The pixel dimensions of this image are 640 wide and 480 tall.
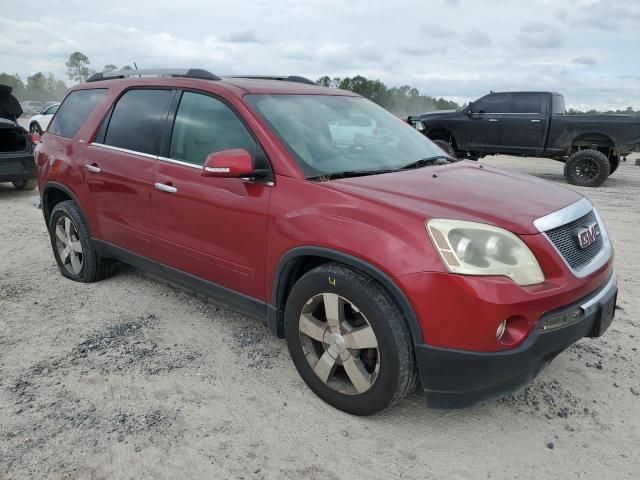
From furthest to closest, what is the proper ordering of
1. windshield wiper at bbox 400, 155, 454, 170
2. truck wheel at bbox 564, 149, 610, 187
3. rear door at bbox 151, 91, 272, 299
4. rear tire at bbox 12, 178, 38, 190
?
1. truck wheel at bbox 564, 149, 610, 187
2. rear tire at bbox 12, 178, 38, 190
3. windshield wiper at bbox 400, 155, 454, 170
4. rear door at bbox 151, 91, 272, 299

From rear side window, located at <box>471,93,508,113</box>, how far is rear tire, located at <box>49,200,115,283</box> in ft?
A: 33.8

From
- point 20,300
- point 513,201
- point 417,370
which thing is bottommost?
point 20,300

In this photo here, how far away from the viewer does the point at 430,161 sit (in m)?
3.57

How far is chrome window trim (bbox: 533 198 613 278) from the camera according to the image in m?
2.49

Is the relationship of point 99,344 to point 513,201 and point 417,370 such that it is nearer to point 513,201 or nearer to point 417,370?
point 417,370

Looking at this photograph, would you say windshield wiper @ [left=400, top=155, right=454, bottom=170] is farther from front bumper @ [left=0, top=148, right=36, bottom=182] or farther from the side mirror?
the side mirror

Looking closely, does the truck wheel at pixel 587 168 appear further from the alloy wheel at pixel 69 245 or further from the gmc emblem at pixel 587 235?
the alloy wheel at pixel 69 245

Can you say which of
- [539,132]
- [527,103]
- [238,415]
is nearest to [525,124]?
[539,132]

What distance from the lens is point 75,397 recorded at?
2.96m

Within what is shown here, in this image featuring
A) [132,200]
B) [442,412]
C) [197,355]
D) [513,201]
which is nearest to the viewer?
[513,201]

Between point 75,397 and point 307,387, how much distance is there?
1.30 metres

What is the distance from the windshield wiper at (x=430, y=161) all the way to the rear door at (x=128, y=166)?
1.72 m

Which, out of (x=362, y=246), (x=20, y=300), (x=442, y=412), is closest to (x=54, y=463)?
(x=362, y=246)

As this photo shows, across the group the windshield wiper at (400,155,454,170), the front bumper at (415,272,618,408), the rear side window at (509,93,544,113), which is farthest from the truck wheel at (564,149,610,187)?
the front bumper at (415,272,618,408)
